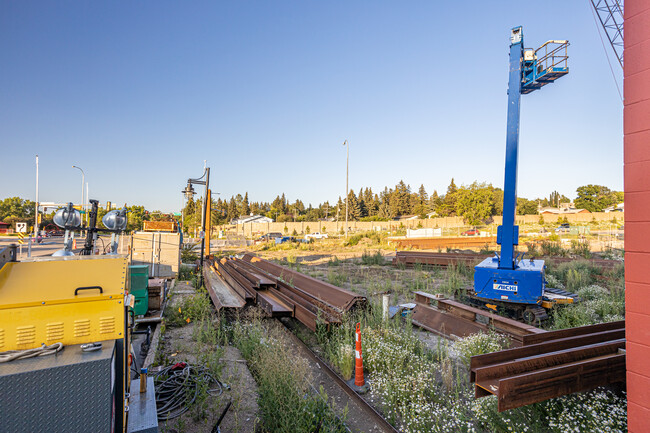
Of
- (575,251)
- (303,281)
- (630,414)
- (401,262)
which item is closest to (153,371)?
(303,281)

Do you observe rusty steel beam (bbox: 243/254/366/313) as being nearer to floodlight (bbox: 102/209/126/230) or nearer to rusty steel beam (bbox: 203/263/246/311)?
rusty steel beam (bbox: 203/263/246/311)

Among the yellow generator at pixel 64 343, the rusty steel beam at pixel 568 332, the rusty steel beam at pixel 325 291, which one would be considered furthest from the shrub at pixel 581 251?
the yellow generator at pixel 64 343

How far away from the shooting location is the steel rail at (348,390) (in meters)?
4.16

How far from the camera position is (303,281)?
9773mm

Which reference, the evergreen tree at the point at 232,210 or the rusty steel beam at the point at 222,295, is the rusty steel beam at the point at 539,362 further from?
the evergreen tree at the point at 232,210

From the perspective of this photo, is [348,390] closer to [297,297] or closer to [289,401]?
[289,401]

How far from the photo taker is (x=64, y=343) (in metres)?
2.81

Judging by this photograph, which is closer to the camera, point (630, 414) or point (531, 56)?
point (630, 414)

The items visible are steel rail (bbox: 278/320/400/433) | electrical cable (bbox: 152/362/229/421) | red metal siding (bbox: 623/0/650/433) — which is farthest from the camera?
electrical cable (bbox: 152/362/229/421)

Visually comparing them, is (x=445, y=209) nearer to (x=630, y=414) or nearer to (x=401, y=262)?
(x=401, y=262)

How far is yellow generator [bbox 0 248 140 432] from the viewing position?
90.0 inches

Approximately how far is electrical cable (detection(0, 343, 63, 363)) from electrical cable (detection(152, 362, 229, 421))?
1.96 metres

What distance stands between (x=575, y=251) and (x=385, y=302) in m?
16.1

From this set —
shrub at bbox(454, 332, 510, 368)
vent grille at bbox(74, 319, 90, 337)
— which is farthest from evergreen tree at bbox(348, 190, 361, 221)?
vent grille at bbox(74, 319, 90, 337)
